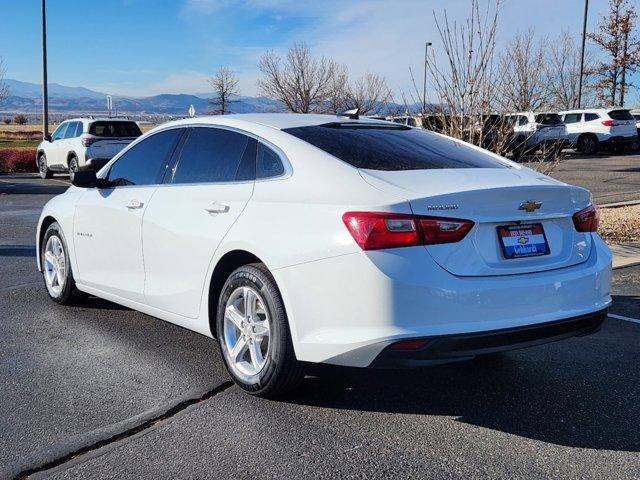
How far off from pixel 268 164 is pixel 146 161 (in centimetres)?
145

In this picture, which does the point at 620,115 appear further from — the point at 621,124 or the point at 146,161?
the point at 146,161

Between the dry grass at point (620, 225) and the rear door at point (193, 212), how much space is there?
653cm

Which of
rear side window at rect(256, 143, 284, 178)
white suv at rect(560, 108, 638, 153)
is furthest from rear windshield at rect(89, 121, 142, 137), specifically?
white suv at rect(560, 108, 638, 153)

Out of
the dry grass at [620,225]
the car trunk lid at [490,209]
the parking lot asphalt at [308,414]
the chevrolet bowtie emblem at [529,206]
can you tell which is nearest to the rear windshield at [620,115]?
the dry grass at [620,225]

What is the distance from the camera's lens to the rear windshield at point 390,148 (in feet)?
13.5

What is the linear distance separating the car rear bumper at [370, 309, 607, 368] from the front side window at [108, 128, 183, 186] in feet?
7.78

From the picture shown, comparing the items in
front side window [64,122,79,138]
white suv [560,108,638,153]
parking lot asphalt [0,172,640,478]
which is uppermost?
white suv [560,108,638,153]

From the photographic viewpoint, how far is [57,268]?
6293 millimetres

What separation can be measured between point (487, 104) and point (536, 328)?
230 inches

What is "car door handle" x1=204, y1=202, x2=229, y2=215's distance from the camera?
14.2 feet

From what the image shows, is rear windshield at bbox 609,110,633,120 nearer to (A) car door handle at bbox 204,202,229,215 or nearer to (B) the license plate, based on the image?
(B) the license plate

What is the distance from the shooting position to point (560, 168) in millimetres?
23875

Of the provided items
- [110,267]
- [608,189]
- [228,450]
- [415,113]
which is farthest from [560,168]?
[228,450]

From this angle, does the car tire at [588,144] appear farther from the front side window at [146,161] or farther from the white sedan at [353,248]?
the front side window at [146,161]
